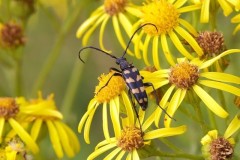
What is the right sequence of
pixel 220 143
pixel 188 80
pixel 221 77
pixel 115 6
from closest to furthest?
pixel 220 143 → pixel 221 77 → pixel 188 80 → pixel 115 6

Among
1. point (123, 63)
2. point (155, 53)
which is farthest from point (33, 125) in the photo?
point (155, 53)

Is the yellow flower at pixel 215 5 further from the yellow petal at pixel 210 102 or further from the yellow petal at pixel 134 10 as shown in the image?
the yellow petal at pixel 134 10

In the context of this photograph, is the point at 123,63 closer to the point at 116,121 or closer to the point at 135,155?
the point at 116,121

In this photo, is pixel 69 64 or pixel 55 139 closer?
pixel 55 139

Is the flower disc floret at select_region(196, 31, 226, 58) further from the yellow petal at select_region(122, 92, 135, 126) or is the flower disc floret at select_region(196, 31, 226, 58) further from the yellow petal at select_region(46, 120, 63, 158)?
the yellow petal at select_region(46, 120, 63, 158)

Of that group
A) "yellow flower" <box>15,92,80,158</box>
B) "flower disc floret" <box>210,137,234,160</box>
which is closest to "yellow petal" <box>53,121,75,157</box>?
"yellow flower" <box>15,92,80,158</box>

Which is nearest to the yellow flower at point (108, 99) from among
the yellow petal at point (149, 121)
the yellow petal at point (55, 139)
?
the yellow petal at point (149, 121)
